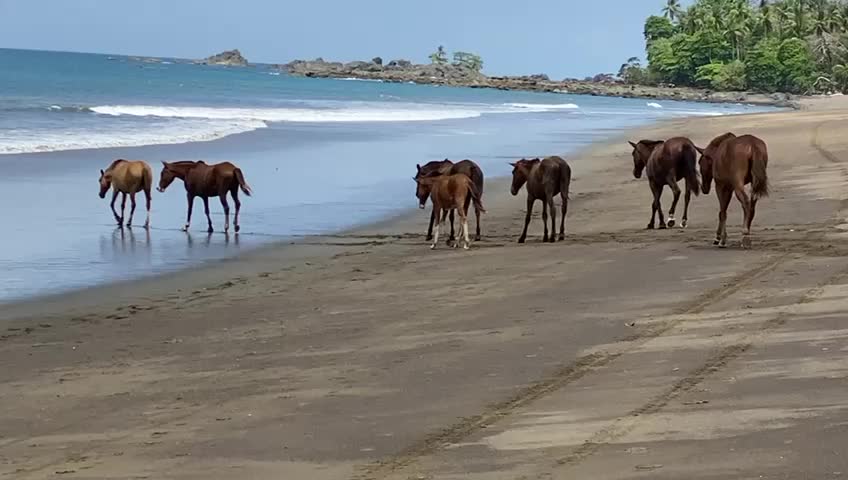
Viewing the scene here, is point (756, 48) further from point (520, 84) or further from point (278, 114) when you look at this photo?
point (278, 114)

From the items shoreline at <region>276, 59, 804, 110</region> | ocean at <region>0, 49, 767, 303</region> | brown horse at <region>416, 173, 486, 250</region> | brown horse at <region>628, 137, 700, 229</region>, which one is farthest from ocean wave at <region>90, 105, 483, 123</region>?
brown horse at <region>416, 173, 486, 250</region>

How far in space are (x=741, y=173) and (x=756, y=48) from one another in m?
113

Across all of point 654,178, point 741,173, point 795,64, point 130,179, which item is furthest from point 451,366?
point 795,64

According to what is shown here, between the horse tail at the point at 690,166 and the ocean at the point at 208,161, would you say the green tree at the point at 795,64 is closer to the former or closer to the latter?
the ocean at the point at 208,161

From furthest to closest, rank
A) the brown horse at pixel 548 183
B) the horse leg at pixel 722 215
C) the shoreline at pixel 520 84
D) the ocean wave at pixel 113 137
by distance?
the shoreline at pixel 520 84 → the ocean wave at pixel 113 137 → the brown horse at pixel 548 183 → the horse leg at pixel 722 215

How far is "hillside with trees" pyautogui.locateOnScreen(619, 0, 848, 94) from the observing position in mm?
113812

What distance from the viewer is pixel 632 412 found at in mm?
6953

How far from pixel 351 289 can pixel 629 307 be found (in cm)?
312

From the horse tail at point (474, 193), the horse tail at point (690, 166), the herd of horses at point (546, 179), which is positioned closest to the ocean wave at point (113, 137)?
the herd of horses at point (546, 179)

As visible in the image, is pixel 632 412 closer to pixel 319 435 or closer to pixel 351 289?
pixel 319 435

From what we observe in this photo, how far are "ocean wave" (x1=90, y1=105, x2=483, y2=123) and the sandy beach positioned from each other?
37902mm

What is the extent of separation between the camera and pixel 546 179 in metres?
15.7

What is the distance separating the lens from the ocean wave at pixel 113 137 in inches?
1201

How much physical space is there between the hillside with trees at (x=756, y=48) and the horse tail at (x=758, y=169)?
97656 mm
